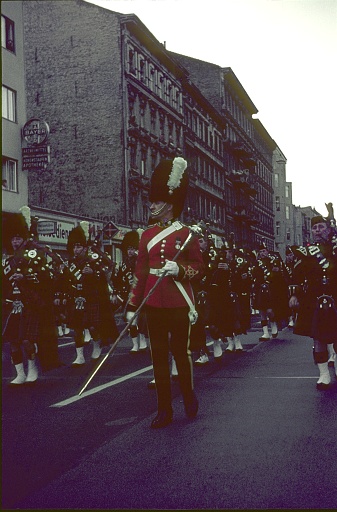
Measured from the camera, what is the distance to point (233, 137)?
50.1 feet

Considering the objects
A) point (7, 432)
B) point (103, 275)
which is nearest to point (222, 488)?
point (7, 432)

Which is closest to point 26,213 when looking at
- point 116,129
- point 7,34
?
point 7,34

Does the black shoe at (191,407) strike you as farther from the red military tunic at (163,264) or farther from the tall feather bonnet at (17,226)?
the tall feather bonnet at (17,226)

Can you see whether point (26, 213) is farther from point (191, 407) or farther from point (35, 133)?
point (35, 133)

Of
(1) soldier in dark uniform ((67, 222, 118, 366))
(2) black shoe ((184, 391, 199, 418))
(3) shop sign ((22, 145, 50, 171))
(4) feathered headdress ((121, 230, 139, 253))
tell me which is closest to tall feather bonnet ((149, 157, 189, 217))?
(2) black shoe ((184, 391, 199, 418))

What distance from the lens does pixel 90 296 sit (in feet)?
43.8

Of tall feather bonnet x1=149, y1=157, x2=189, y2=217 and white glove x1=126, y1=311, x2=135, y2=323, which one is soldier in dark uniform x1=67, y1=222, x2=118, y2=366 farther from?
tall feather bonnet x1=149, y1=157, x2=189, y2=217

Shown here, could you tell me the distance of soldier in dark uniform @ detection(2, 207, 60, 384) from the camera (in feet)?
31.9

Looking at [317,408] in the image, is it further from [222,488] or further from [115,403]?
[222,488]

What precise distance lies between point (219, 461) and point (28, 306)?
509 cm

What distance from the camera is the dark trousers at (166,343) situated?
687cm

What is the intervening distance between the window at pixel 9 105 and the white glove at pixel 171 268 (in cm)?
233

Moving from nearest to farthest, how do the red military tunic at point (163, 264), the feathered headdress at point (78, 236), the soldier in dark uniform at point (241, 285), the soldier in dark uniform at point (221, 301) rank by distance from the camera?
the red military tunic at point (163, 264), the feathered headdress at point (78, 236), the soldier in dark uniform at point (221, 301), the soldier in dark uniform at point (241, 285)

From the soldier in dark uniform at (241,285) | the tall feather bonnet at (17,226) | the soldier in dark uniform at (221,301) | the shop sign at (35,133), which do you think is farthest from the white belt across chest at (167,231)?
the soldier in dark uniform at (241,285)
